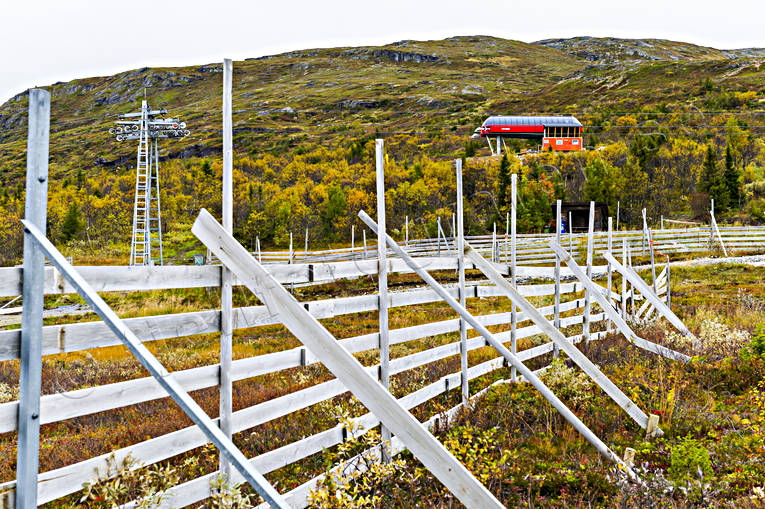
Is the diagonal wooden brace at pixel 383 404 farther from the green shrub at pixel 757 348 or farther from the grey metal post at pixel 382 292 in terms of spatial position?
the green shrub at pixel 757 348

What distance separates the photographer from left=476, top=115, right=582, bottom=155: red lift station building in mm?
62344

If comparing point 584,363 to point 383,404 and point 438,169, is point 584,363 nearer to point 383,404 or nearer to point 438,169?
point 383,404

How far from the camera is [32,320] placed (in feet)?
6.63

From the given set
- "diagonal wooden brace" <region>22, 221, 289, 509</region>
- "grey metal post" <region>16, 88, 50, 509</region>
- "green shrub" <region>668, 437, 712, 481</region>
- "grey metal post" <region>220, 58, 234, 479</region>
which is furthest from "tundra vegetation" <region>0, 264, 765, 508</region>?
"diagonal wooden brace" <region>22, 221, 289, 509</region>

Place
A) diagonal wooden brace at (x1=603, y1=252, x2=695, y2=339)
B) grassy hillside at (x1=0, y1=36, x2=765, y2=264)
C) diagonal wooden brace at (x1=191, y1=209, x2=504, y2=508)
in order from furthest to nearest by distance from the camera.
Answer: grassy hillside at (x1=0, y1=36, x2=765, y2=264), diagonal wooden brace at (x1=603, y1=252, x2=695, y2=339), diagonal wooden brace at (x1=191, y1=209, x2=504, y2=508)

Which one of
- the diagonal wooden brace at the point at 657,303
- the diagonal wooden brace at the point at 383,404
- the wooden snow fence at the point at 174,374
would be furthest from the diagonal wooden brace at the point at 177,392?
the diagonal wooden brace at the point at 657,303

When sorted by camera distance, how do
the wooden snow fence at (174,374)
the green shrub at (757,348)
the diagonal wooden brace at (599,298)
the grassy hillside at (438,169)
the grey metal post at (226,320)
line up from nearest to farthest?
the wooden snow fence at (174,374), the grey metal post at (226,320), the green shrub at (757,348), the diagonal wooden brace at (599,298), the grassy hillside at (438,169)

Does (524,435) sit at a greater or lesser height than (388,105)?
lesser

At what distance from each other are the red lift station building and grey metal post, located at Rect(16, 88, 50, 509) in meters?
61.2

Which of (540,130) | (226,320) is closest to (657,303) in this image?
(226,320)

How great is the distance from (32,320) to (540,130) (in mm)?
70657

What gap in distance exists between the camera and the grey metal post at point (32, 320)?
6.55 feet

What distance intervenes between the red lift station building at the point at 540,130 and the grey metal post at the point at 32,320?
61.2m

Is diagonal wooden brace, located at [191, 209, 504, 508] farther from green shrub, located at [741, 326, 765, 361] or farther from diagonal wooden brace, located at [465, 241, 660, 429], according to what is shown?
green shrub, located at [741, 326, 765, 361]
